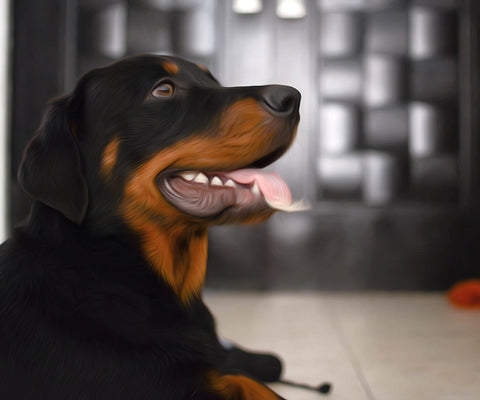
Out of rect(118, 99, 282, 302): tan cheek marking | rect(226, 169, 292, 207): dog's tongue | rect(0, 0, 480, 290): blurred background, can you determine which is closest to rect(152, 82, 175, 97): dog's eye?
rect(118, 99, 282, 302): tan cheek marking

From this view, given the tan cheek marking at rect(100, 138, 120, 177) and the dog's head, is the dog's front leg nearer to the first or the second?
the dog's head

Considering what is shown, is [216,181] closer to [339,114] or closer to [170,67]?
[170,67]

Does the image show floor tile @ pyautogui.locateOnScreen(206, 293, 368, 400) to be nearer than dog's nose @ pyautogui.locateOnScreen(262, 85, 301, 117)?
No

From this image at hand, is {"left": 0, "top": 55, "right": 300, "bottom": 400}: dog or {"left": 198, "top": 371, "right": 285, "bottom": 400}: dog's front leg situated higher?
{"left": 0, "top": 55, "right": 300, "bottom": 400}: dog

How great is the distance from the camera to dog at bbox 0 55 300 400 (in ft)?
2.89

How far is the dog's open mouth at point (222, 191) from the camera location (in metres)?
1.04

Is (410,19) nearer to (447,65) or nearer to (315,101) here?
(447,65)

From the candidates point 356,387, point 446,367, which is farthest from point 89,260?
point 446,367

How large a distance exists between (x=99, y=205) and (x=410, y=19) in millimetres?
2456

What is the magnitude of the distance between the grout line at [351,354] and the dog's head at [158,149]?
67cm

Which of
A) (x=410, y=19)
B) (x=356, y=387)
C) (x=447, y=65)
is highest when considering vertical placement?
(x=410, y=19)

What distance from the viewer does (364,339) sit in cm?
191

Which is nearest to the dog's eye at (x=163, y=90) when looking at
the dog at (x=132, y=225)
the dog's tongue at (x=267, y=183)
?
the dog at (x=132, y=225)

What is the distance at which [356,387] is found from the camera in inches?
55.1
